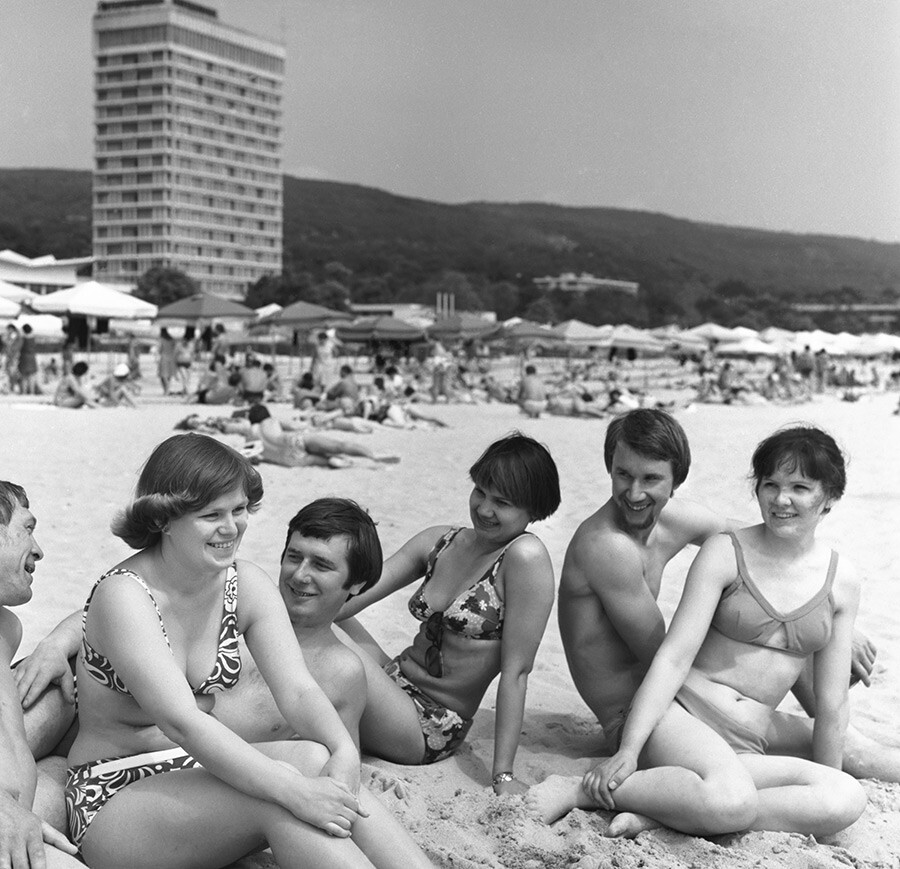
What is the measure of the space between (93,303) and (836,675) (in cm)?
1502

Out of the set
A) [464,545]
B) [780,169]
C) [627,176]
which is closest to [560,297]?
[627,176]

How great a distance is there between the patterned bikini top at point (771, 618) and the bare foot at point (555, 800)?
45cm

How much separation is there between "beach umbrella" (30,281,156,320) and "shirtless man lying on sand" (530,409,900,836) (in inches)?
556

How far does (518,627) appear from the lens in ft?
7.51

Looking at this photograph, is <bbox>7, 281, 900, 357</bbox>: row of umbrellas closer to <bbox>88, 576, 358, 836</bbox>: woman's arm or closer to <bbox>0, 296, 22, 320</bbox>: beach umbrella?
<bbox>0, 296, 22, 320</bbox>: beach umbrella

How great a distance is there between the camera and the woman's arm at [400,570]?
237 cm

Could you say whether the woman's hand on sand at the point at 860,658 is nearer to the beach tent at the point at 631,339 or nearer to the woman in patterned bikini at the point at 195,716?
the woman in patterned bikini at the point at 195,716

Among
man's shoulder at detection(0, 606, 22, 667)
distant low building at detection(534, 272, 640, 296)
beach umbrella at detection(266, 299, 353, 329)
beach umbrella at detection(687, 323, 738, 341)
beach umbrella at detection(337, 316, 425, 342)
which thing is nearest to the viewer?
man's shoulder at detection(0, 606, 22, 667)

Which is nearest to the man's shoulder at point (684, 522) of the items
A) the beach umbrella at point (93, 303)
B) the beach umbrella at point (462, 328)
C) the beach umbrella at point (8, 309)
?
the beach umbrella at point (8, 309)

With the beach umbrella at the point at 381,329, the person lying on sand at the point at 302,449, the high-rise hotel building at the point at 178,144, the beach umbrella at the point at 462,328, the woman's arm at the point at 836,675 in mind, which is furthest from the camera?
the high-rise hotel building at the point at 178,144

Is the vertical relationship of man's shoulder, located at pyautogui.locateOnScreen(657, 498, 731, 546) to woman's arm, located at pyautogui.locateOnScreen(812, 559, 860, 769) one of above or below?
above

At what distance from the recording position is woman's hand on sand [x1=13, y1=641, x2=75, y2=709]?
1967 millimetres

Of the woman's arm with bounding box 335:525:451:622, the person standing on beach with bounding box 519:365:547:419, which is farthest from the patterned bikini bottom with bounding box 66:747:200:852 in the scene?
the person standing on beach with bounding box 519:365:547:419

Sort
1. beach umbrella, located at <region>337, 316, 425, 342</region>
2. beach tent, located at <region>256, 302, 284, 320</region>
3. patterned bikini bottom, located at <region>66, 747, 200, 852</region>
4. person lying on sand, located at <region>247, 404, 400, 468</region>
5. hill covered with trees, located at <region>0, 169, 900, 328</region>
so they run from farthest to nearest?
hill covered with trees, located at <region>0, 169, 900, 328</region>
beach umbrella, located at <region>337, 316, 425, 342</region>
beach tent, located at <region>256, 302, 284, 320</region>
person lying on sand, located at <region>247, 404, 400, 468</region>
patterned bikini bottom, located at <region>66, 747, 200, 852</region>
